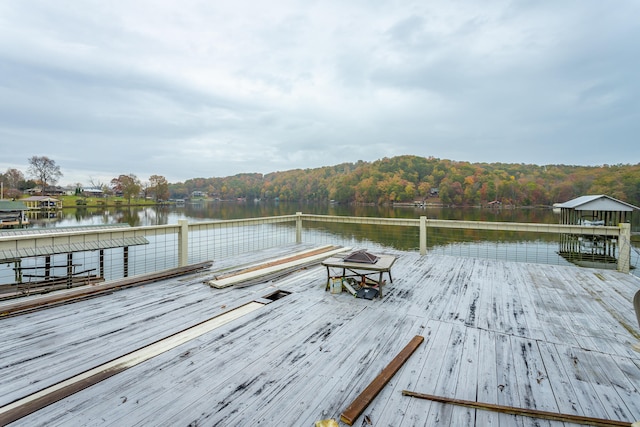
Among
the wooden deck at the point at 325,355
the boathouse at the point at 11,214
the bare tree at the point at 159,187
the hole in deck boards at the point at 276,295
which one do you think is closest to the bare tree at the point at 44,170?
the bare tree at the point at 159,187

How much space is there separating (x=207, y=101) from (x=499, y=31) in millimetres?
17599

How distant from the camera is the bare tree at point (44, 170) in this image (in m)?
46.1

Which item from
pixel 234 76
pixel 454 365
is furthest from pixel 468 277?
pixel 234 76

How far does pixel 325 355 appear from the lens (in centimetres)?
226

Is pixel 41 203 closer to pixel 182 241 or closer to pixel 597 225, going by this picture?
pixel 182 241

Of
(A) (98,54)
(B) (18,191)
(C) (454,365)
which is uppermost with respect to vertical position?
(A) (98,54)

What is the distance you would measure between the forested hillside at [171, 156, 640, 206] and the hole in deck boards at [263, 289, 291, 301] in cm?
3388

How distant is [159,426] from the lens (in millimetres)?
1473

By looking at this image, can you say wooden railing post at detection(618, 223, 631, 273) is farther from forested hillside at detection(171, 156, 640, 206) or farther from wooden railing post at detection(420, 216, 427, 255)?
forested hillside at detection(171, 156, 640, 206)

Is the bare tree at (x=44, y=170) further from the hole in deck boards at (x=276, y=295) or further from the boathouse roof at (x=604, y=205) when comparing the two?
the boathouse roof at (x=604, y=205)

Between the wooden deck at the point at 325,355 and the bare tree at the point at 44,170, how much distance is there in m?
61.7

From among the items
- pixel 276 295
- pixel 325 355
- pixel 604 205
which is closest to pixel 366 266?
pixel 276 295

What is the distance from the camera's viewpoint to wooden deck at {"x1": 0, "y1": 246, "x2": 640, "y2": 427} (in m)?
1.63

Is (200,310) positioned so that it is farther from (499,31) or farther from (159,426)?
(499,31)
